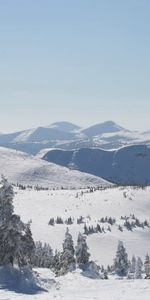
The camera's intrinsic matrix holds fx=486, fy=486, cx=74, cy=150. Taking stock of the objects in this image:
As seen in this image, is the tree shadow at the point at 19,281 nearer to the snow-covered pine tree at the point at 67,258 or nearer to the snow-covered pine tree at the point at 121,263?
the snow-covered pine tree at the point at 67,258

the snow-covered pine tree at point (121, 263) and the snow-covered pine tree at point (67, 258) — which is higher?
the snow-covered pine tree at point (67, 258)

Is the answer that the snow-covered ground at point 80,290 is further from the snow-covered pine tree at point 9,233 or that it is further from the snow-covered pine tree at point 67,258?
the snow-covered pine tree at point 67,258

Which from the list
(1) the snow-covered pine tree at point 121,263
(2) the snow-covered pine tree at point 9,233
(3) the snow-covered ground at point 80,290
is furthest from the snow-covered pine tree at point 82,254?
(1) the snow-covered pine tree at point 121,263

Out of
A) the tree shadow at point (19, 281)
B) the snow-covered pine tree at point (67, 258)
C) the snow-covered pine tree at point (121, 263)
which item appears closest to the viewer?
the tree shadow at point (19, 281)

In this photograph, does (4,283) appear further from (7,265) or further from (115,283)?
(115,283)

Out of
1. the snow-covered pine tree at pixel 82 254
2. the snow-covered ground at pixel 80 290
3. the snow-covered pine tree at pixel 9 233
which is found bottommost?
the snow-covered pine tree at pixel 82 254

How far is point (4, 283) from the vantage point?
2035 inches

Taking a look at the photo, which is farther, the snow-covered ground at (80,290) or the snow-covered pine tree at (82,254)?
the snow-covered pine tree at (82,254)

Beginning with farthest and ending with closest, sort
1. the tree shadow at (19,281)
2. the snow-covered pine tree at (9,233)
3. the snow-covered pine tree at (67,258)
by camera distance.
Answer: the snow-covered pine tree at (67,258)
the snow-covered pine tree at (9,233)
the tree shadow at (19,281)

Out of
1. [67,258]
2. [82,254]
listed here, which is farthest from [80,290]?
[82,254]

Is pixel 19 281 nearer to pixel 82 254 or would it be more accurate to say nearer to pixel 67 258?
pixel 67 258

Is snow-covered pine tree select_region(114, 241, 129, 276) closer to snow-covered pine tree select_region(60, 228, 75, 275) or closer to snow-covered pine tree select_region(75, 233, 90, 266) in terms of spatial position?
snow-covered pine tree select_region(60, 228, 75, 275)

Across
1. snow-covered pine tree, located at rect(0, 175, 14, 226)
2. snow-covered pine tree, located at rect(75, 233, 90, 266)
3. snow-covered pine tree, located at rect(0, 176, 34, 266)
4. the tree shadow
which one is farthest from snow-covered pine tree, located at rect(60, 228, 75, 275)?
snow-covered pine tree, located at rect(0, 175, 14, 226)

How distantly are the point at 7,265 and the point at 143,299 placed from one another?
1940cm
